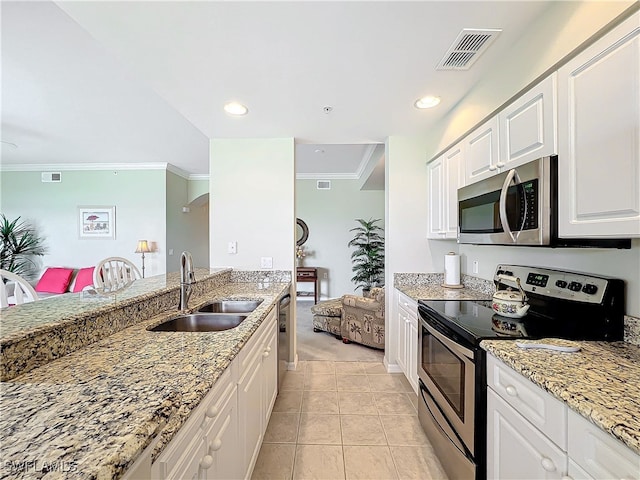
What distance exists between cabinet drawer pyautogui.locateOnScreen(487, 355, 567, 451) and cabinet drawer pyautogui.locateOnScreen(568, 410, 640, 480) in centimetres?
4

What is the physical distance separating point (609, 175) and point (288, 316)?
256 cm

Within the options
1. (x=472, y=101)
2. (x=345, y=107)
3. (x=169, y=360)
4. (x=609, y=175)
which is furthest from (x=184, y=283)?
(x=472, y=101)

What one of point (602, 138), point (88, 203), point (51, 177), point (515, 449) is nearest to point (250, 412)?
point (515, 449)

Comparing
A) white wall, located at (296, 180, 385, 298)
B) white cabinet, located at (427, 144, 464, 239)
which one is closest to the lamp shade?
white wall, located at (296, 180, 385, 298)

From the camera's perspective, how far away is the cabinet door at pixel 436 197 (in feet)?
8.75

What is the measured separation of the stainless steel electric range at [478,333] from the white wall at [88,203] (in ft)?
18.1

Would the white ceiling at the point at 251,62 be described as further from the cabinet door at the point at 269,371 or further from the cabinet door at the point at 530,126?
the cabinet door at the point at 269,371

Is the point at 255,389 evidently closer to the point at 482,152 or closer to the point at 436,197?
the point at 482,152

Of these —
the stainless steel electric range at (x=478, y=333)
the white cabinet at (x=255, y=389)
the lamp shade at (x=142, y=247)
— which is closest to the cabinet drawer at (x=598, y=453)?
the stainless steel electric range at (x=478, y=333)

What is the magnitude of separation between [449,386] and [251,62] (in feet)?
7.24

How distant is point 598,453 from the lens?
81cm

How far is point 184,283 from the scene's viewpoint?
190 centimetres

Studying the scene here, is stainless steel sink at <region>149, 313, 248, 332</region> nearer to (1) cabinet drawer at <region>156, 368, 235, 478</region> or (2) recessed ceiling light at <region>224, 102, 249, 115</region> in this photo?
(1) cabinet drawer at <region>156, 368, 235, 478</region>

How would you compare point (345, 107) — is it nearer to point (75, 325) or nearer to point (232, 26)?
point (232, 26)
